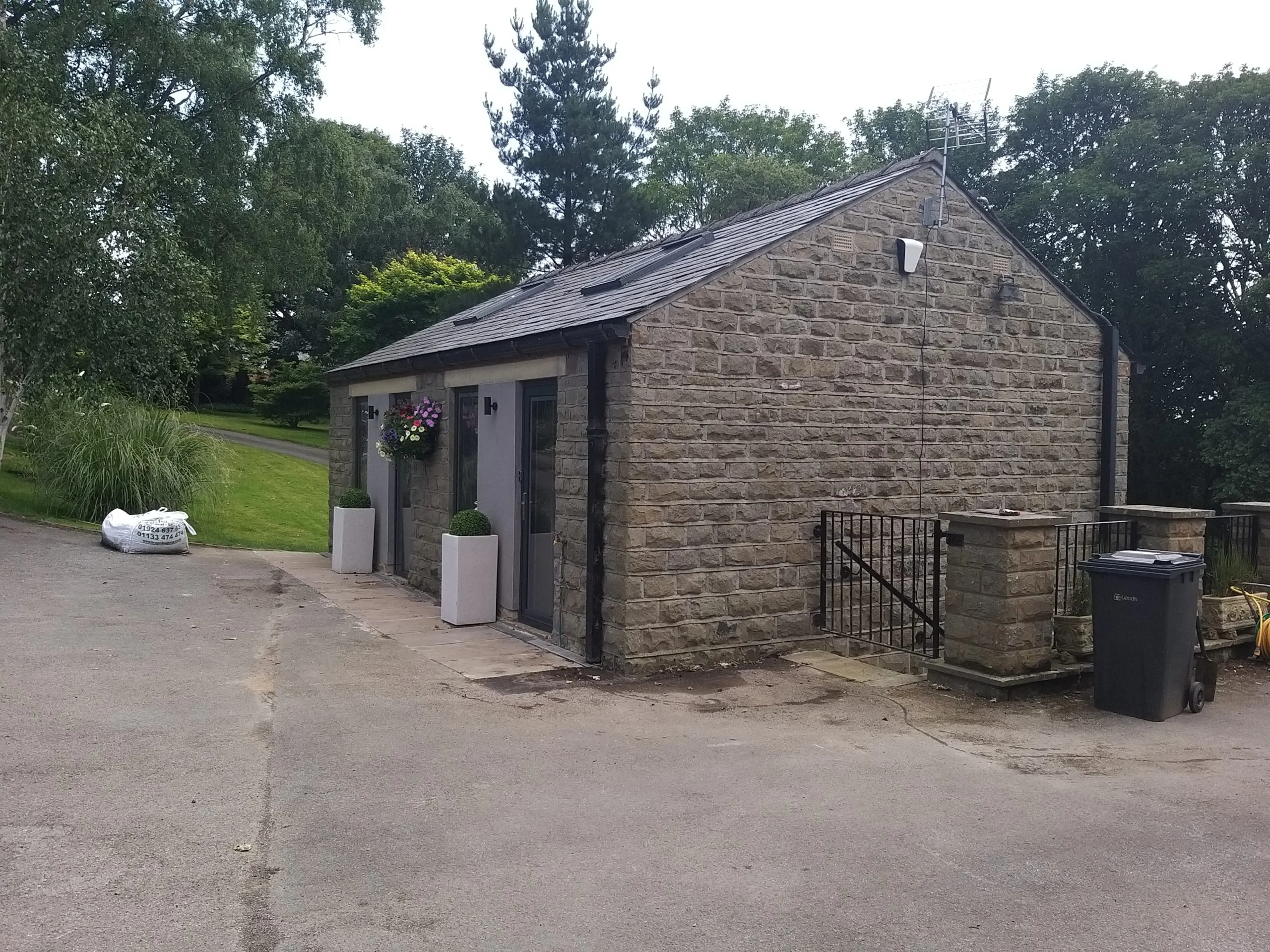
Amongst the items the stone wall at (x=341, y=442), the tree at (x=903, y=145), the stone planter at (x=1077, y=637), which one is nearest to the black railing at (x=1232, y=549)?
the stone planter at (x=1077, y=637)

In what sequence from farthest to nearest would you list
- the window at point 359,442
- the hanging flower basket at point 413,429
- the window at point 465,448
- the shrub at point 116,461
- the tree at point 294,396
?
the tree at point 294,396 → the shrub at point 116,461 → the window at point 359,442 → the hanging flower basket at point 413,429 → the window at point 465,448

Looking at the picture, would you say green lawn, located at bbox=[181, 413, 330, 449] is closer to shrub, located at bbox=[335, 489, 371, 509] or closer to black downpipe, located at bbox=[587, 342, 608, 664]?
shrub, located at bbox=[335, 489, 371, 509]

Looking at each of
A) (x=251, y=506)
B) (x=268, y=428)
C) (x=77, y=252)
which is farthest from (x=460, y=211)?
(x=77, y=252)

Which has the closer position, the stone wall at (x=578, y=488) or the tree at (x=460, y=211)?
the stone wall at (x=578, y=488)

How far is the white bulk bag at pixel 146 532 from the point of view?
14.4 m

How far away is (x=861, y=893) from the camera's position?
4195mm

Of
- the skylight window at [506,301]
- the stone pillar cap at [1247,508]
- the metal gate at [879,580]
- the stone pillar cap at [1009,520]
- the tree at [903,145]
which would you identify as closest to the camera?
the stone pillar cap at [1009,520]

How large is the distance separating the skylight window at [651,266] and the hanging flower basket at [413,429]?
7.58ft

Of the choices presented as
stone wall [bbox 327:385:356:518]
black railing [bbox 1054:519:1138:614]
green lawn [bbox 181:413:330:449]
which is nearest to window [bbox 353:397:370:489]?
stone wall [bbox 327:385:356:518]

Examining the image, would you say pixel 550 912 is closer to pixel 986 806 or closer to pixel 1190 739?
pixel 986 806

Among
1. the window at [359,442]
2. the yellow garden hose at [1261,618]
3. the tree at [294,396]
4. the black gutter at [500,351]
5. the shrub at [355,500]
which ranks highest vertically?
the tree at [294,396]

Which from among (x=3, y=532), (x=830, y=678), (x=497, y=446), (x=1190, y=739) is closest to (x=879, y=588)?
(x=830, y=678)

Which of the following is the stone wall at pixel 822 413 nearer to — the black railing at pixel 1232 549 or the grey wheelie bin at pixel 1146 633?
the black railing at pixel 1232 549

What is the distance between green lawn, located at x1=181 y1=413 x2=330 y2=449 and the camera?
36375mm
